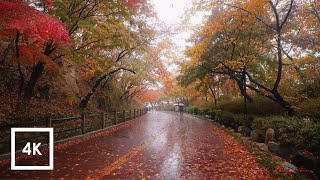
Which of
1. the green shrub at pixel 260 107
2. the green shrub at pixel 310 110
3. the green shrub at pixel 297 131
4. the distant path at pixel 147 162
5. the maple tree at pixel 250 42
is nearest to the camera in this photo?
the distant path at pixel 147 162

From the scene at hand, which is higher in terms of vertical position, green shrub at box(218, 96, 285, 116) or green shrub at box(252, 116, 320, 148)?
green shrub at box(218, 96, 285, 116)

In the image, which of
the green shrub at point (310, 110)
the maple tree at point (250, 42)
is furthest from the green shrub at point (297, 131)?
the maple tree at point (250, 42)

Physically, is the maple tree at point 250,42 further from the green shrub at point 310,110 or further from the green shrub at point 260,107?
the green shrub at point 310,110

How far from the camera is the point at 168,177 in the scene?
18.1ft

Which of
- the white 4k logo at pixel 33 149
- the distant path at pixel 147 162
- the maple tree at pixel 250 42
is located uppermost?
the maple tree at pixel 250 42

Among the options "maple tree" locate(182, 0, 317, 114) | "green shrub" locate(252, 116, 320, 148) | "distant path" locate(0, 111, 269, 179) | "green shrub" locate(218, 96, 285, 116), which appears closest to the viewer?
"distant path" locate(0, 111, 269, 179)

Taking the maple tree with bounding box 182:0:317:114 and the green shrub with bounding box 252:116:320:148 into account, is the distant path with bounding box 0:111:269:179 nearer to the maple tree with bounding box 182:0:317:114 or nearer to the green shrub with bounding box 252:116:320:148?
the green shrub with bounding box 252:116:320:148

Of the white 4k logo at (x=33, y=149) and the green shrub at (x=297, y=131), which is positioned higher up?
the green shrub at (x=297, y=131)

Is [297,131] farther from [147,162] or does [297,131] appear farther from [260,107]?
[260,107]

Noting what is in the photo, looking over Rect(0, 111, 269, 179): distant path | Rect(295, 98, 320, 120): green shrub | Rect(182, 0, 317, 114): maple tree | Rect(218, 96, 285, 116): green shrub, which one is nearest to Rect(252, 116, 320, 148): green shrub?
Rect(295, 98, 320, 120): green shrub

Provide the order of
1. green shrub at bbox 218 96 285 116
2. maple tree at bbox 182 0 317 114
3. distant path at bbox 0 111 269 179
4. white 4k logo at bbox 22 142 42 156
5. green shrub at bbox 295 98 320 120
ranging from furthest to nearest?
green shrub at bbox 218 96 285 116 < maple tree at bbox 182 0 317 114 < green shrub at bbox 295 98 320 120 < white 4k logo at bbox 22 142 42 156 < distant path at bbox 0 111 269 179

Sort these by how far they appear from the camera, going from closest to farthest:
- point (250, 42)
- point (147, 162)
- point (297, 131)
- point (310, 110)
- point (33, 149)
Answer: point (147, 162), point (297, 131), point (33, 149), point (310, 110), point (250, 42)

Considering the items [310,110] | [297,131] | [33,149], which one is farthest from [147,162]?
[310,110]

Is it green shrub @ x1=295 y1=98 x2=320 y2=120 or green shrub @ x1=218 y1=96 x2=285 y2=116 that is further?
green shrub @ x1=218 y1=96 x2=285 y2=116
